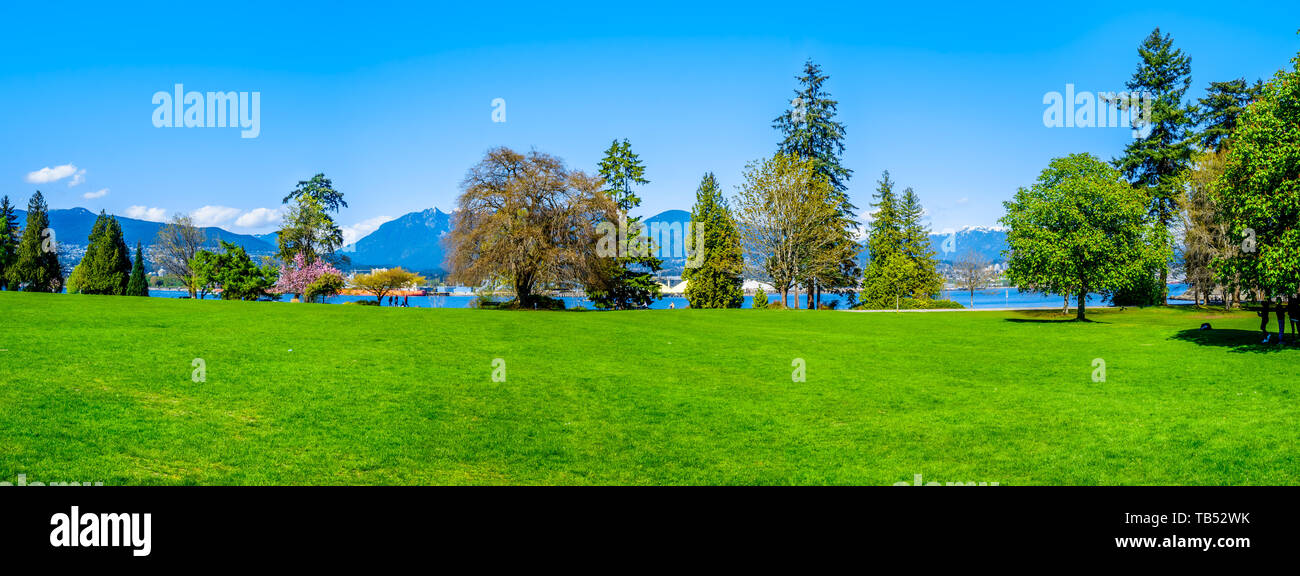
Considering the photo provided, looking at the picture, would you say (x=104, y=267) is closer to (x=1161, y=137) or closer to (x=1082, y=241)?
(x=1082, y=241)

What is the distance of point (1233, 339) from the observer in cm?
2919

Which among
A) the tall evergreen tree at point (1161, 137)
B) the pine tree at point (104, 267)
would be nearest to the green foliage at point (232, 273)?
the pine tree at point (104, 267)

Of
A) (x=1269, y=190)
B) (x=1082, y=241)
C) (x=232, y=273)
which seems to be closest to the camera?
(x=1269, y=190)

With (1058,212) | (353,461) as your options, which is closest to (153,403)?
(353,461)

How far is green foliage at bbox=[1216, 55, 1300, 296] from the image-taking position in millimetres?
22531

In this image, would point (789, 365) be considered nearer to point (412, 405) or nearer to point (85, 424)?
point (412, 405)

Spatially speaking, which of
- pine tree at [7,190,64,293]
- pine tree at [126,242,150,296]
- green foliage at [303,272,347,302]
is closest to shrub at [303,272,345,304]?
green foliage at [303,272,347,302]

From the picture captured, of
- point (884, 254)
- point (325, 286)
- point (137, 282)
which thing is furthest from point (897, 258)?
point (137, 282)

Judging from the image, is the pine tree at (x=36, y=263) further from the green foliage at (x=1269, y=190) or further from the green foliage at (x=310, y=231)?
the green foliage at (x=1269, y=190)

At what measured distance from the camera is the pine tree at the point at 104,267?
59719 mm

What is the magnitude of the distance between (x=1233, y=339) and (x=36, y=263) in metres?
90.7

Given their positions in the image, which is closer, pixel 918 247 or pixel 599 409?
pixel 599 409

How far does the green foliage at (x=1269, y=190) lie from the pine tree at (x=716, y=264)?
126ft

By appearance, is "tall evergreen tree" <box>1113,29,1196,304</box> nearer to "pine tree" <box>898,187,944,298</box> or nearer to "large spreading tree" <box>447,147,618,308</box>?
"pine tree" <box>898,187,944,298</box>
